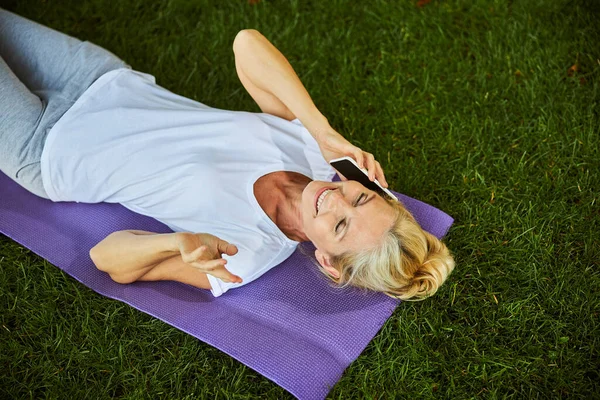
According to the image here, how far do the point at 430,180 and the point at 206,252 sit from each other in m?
1.77

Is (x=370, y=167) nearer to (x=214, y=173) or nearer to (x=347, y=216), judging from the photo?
(x=347, y=216)

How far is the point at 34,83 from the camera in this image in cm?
372

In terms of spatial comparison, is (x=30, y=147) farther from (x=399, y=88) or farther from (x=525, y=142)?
(x=525, y=142)

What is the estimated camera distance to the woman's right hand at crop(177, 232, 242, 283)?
2.71m

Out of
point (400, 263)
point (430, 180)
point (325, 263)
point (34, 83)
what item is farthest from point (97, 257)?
point (430, 180)

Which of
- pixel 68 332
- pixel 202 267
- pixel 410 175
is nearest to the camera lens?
pixel 202 267

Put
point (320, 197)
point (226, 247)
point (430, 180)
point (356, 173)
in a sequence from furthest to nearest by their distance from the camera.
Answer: point (430, 180) → point (356, 173) → point (320, 197) → point (226, 247)

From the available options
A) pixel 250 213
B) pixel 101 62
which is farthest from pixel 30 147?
pixel 250 213

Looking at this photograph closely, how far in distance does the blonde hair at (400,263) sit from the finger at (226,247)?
464mm

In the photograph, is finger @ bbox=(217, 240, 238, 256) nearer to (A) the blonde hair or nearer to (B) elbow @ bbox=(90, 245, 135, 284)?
(A) the blonde hair

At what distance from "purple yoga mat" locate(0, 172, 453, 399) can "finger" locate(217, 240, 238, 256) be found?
436 millimetres

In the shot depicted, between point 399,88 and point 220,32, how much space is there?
4.69 ft

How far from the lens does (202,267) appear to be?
2.74 metres

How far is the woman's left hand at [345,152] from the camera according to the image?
3064 mm
